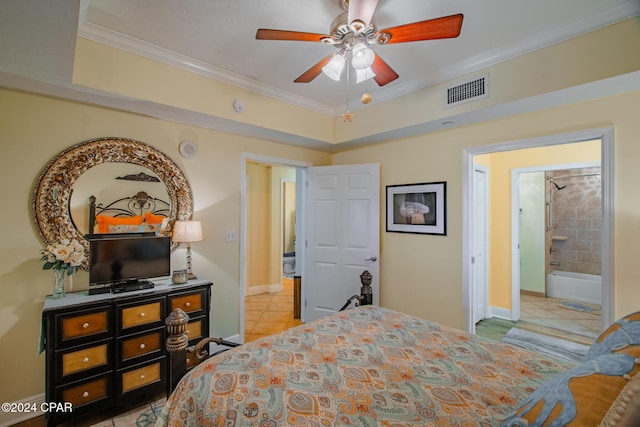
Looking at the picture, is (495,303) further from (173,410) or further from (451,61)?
(173,410)

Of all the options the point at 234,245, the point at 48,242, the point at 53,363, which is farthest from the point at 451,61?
the point at 53,363

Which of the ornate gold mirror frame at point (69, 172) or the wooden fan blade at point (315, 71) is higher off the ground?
the wooden fan blade at point (315, 71)

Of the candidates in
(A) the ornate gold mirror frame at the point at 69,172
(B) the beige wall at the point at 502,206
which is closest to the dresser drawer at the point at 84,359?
(A) the ornate gold mirror frame at the point at 69,172

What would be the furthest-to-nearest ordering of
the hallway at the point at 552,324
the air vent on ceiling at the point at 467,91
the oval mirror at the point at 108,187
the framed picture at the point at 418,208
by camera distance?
the hallway at the point at 552,324 < the framed picture at the point at 418,208 < the air vent on ceiling at the point at 467,91 < the oval mirror at the point at 108,187

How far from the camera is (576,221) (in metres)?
5.37

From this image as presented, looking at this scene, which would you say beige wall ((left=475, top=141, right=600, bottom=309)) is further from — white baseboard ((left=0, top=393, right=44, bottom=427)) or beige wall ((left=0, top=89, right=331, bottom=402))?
white baseboard ((left=0, top=393, right=44, bottom=427))

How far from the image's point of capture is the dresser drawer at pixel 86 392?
1.90m

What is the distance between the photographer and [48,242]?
86.0 inches

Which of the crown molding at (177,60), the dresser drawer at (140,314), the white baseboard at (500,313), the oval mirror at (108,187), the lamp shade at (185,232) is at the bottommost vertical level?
the white baseboard at (500,313)

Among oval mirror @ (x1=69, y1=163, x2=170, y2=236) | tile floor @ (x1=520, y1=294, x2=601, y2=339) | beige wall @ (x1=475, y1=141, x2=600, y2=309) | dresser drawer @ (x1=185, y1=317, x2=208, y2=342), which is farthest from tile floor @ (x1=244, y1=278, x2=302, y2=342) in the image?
tile floor @ (x1=520, y1=294, x2=601, y2=339)

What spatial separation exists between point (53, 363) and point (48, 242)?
887mm

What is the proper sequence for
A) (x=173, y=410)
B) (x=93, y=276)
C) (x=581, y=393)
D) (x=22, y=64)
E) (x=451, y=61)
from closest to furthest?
1. (x=581, y=393)
2. (x=173, y=410)
3. (x=22, y=64)
4. (x=93, y=276)
5. (x=451, y=61)

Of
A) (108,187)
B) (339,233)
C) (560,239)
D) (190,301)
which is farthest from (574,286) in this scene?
(108,187)

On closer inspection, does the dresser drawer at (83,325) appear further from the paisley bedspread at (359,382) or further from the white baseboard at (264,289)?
the white baseboard at (264,289)
